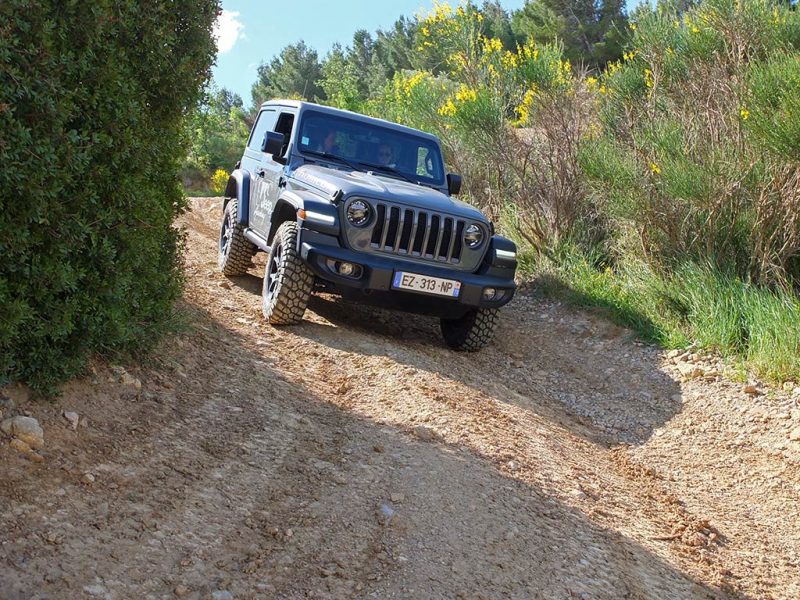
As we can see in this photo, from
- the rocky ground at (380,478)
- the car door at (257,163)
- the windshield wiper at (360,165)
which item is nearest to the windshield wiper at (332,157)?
the windshield wiper at (360,165)

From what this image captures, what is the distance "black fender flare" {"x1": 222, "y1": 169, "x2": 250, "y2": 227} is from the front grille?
7.20ft

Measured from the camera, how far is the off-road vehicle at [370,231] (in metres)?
6.56

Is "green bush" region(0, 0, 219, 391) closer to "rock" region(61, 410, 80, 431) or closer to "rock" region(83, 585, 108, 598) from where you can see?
"rock" region(61, 410, 80, 431)

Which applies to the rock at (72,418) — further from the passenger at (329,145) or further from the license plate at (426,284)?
the passenger at (329,145)

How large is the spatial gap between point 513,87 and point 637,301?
428 cm

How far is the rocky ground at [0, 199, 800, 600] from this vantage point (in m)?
3.35

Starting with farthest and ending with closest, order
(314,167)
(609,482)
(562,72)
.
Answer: (562,72) < (314,167) < (609,482)

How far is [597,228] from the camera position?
10.1 meters

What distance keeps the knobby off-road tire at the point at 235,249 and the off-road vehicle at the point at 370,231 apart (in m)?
0.32

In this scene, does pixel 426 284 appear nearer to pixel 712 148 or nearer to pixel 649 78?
pixel 712 148

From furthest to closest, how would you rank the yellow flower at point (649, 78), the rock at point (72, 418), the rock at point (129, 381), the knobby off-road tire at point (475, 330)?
1. the yellow flower at point (649, 78)
2. the knobby off-road tire at point (475, 330)
3. the rock at point (129, 381)
4. the rock at point (72, 418)

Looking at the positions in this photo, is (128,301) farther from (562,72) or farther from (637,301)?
(562,72)

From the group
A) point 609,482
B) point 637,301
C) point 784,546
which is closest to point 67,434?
Answer: point 609,482

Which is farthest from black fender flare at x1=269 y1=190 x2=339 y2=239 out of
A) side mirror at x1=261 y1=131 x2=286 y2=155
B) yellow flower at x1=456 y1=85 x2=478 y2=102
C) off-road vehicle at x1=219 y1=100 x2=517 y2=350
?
yellow flower at x1=456 y1=85 x2=478 y2=102
